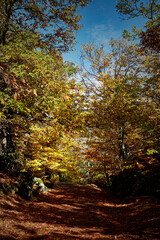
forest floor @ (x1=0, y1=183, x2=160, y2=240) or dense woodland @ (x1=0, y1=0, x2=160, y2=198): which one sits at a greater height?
dense woodland @ (x1=0, y1=0, x2=160, y2=198)

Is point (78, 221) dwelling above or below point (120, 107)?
below

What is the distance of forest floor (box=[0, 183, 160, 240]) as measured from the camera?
512 centimetres

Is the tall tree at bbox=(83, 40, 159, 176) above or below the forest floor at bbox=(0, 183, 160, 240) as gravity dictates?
above

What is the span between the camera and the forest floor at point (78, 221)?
5.12 meters

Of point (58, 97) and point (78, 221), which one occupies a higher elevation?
point (58, 97)

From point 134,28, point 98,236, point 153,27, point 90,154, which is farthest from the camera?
point 90,154

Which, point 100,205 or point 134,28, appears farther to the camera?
point 100,205

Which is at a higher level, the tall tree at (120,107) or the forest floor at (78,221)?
the tall tree at (120,107)

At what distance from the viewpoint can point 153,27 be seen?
21.4 feet

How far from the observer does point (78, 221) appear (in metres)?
Answer: 6.96

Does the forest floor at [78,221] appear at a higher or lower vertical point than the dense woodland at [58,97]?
lower

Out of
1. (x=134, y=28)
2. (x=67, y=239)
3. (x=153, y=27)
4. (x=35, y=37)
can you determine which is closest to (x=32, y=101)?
(x=35, y=37)

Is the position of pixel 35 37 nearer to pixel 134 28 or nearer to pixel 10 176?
pixel 134 28

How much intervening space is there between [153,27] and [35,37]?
572cm
